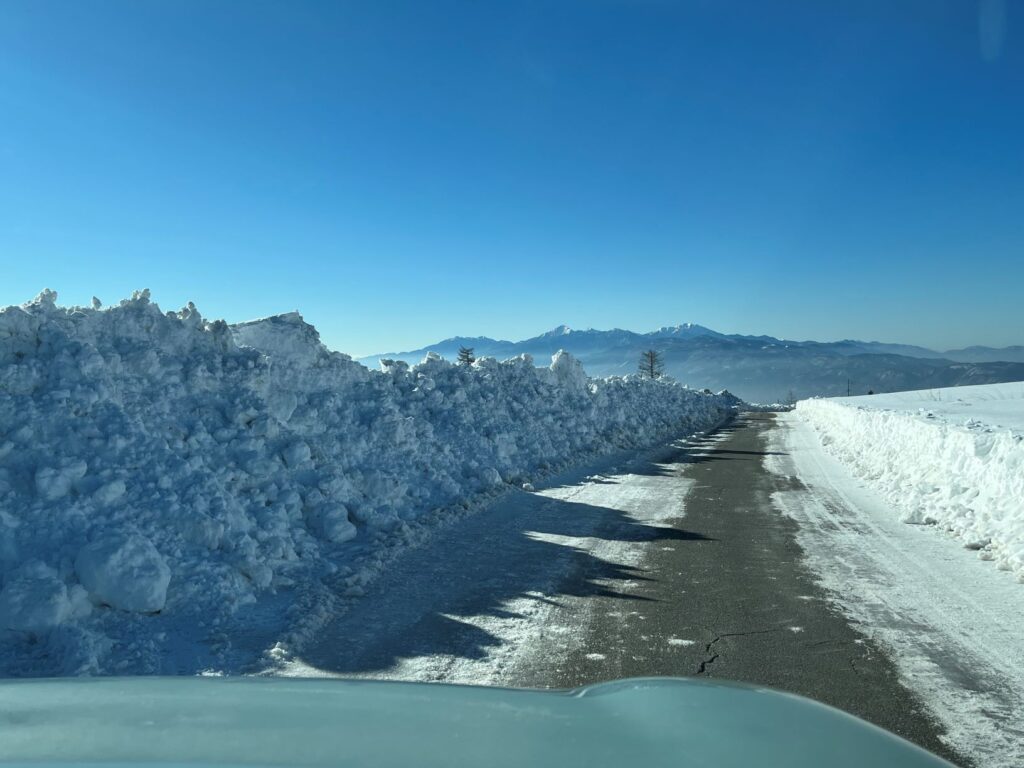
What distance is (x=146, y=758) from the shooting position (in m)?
1.91

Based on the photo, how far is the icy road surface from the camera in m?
4.39

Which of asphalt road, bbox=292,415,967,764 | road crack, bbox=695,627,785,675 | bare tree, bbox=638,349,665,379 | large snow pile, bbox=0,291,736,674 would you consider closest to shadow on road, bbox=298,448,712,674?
asphalt road, bbox=292,415,967,764

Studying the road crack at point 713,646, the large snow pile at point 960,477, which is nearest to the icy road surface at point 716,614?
the road crack at point 713,646

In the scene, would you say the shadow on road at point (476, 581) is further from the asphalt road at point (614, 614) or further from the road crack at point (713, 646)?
the road crack at point (713, 646)

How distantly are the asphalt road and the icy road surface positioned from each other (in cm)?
2

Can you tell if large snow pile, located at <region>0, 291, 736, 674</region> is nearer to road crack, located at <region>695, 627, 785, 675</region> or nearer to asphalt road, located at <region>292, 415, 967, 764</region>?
asphalt road, located at <region>292, 415, 967, 764</region>

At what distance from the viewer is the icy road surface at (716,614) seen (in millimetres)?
4395

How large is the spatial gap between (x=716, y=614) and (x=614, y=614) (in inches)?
33.8

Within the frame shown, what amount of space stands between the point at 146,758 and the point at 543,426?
611 inches

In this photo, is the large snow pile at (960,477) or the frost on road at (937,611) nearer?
the frost on road at (937,611)

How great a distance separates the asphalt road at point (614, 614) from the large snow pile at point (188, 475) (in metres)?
0.85

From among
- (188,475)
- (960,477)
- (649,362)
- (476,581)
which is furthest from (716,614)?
(649,362)

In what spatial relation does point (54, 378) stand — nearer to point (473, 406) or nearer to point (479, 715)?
point (479, 715)

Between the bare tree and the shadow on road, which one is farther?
the bare tree
